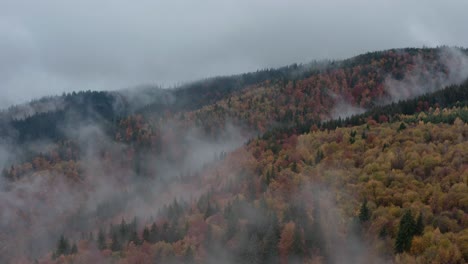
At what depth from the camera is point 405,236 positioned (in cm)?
10462

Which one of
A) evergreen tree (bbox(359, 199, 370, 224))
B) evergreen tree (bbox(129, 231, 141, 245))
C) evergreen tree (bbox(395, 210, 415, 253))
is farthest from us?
evergreen tree (bbox(129, 231, 141, 245))

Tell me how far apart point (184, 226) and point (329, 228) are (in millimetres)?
42348

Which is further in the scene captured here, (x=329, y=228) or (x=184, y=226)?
(x=184, y=226)

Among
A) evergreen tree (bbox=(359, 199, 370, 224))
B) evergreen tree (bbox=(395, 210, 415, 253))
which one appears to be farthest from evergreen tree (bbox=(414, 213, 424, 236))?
evergreen tree (bbox=(359, 199, 370, 224))

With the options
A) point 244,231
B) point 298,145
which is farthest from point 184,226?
point 298,145

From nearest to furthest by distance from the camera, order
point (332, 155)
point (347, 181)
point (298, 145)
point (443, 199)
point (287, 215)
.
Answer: point (443, 199) → point (287, 215) → point (347, 181) → point (332, 155) → point (298, 145)

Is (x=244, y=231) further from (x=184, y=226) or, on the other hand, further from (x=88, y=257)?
(x=88, y=257)

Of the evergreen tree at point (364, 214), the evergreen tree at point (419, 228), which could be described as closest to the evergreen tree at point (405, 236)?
the evergreen tree at point (419, 228)

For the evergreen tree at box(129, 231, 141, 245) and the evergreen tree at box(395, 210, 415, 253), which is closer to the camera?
the evergreen tree at box(395, 210, 415, 253)

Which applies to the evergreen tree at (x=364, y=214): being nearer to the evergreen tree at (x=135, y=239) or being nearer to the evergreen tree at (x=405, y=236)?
the evergreen tree at (x=405, y=236)

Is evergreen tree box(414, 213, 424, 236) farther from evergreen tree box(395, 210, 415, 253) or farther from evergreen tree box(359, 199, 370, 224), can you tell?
evergreen tree box(359, 199, 370, 224)

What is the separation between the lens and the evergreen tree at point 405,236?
104375mm

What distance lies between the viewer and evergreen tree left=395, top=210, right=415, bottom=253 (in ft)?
342

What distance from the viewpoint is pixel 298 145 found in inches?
7510
